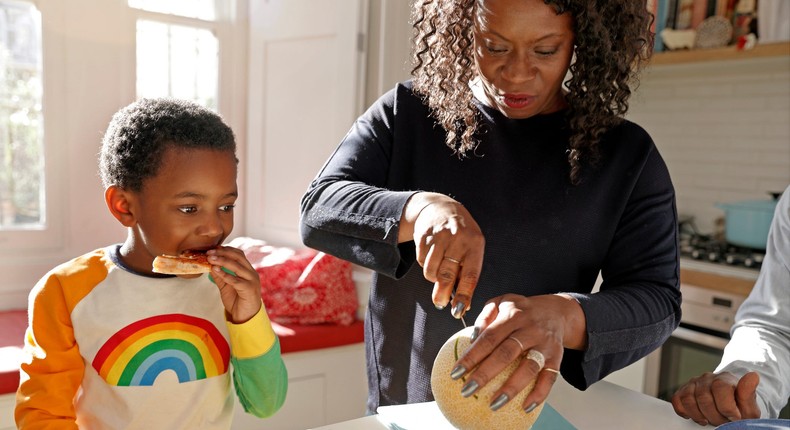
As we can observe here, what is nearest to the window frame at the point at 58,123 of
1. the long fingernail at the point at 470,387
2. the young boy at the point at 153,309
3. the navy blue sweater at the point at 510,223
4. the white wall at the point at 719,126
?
the young boy at the point at 153,309

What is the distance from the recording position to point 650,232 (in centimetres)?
108

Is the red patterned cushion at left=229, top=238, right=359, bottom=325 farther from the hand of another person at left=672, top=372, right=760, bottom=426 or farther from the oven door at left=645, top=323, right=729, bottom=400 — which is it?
the hand of another person at left=672, top=372, right=760, bottom=426

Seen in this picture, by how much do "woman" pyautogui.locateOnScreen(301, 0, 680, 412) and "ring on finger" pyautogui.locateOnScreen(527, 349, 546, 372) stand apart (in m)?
0.12

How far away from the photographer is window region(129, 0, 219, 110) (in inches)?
122

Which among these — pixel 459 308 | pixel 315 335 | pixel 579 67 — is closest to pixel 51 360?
pixel 459 308

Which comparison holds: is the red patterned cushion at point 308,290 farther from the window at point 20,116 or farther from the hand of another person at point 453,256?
the hand of another person at point 453,256

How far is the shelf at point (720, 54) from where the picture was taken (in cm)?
259

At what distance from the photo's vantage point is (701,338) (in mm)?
2598

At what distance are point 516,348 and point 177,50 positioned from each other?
9.31 ft

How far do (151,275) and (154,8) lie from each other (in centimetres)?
235

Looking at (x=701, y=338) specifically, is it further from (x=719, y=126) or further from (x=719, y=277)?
(x=719, y=126)

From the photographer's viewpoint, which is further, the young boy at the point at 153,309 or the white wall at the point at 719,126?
the white wall at the point at 719,126

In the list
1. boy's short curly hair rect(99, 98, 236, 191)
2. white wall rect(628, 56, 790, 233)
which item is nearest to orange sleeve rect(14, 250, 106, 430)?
boy's short curly hair rect(99, 98, 236, 191)

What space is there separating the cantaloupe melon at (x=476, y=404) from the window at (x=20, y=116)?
101 inches
